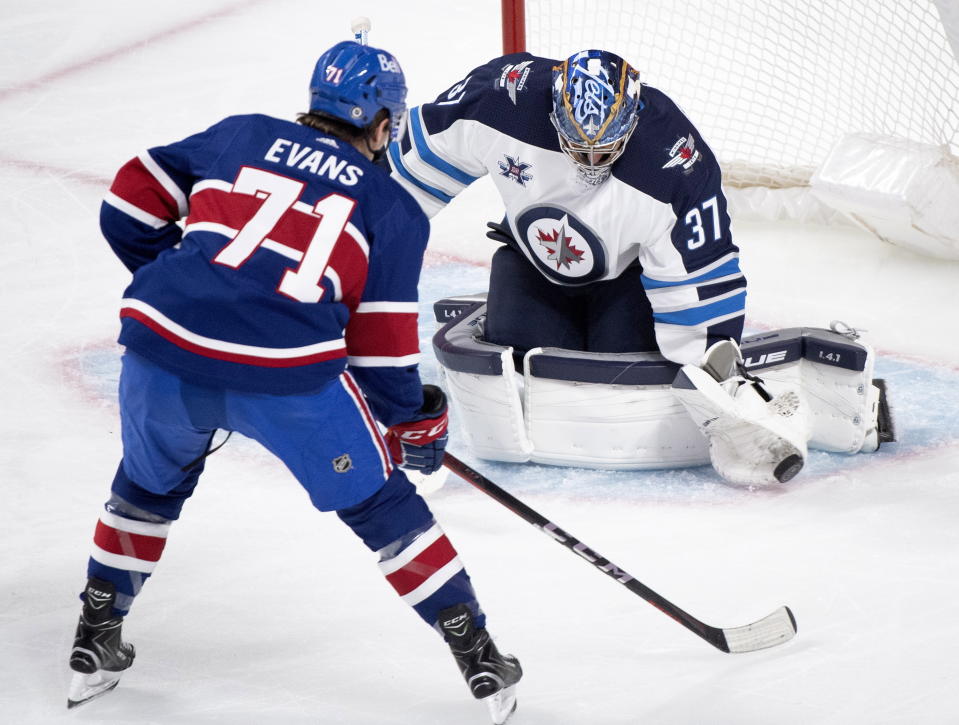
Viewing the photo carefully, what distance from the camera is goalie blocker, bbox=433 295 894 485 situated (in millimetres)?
2828

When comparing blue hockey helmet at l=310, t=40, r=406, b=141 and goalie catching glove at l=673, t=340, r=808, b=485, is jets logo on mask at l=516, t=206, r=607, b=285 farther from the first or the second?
blue hockey helmet at l=310, t=40, r=406, b=141

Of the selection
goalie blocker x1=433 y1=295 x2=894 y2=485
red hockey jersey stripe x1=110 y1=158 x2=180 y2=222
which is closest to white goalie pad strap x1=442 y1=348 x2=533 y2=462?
goalie blocker x1=433 y1=295 x2=894 y2=485

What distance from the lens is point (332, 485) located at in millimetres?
1933

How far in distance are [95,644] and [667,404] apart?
139 centimetres

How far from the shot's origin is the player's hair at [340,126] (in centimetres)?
198

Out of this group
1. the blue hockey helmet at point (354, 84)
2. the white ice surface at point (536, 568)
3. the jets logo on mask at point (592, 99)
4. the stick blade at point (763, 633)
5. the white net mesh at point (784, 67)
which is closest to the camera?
the blue hockey helmet at point (354, 84)

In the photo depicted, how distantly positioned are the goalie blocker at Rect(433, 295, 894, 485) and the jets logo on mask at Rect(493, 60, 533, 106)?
1.94ft

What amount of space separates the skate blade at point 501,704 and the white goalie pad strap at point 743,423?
36.4 inches

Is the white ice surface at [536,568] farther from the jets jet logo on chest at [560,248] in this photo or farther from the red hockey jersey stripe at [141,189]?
the red hockey jersey stripe at [141,189]

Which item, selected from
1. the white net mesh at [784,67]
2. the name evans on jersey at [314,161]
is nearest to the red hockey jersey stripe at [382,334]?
the name evans on jersey at [314,161]

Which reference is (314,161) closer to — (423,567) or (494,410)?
(423,567)

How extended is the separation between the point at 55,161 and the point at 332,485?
347 centimetres

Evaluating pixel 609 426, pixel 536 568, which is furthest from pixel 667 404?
pixel 536 568

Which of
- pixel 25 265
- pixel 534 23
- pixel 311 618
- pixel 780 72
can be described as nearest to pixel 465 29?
pixel 534 23
